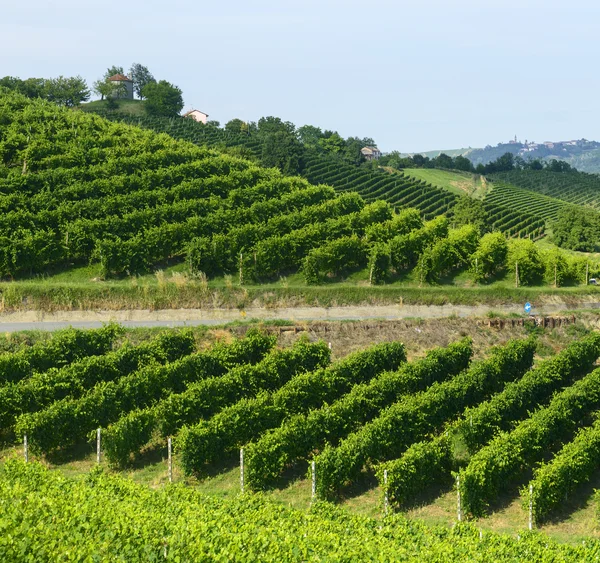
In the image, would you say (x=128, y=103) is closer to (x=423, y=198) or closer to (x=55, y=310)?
(x=423, y=198)

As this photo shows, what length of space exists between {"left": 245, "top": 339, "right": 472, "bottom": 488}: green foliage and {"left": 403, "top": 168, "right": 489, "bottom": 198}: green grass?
199ft

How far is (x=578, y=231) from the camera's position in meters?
64.4

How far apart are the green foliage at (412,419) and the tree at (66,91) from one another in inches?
2642

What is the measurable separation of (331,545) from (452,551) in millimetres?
2696

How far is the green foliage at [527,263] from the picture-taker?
141 ft

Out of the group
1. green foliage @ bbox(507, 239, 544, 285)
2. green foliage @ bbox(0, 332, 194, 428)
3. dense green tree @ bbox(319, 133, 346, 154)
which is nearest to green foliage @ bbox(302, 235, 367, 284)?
green foliage @ bbox(507, 239, 544, 285)

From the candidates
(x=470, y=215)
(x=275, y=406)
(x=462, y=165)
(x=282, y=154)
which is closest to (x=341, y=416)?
(x=275, y=406)

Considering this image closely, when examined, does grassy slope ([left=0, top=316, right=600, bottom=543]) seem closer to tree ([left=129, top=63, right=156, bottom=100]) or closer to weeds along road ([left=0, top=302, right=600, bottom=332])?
weeds along road ([left=0, top=302, right=600, bottom=332])

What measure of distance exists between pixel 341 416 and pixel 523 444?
5.86 metres

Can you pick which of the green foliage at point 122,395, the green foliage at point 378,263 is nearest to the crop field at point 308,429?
the green foliage at point 122,395

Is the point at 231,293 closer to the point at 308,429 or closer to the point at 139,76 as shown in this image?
the point at 308,429

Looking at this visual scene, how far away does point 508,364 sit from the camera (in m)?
29.6

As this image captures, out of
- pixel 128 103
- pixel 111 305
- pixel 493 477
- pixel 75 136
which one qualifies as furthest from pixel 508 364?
pixel 128 103

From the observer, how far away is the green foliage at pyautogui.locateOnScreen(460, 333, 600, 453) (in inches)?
968
